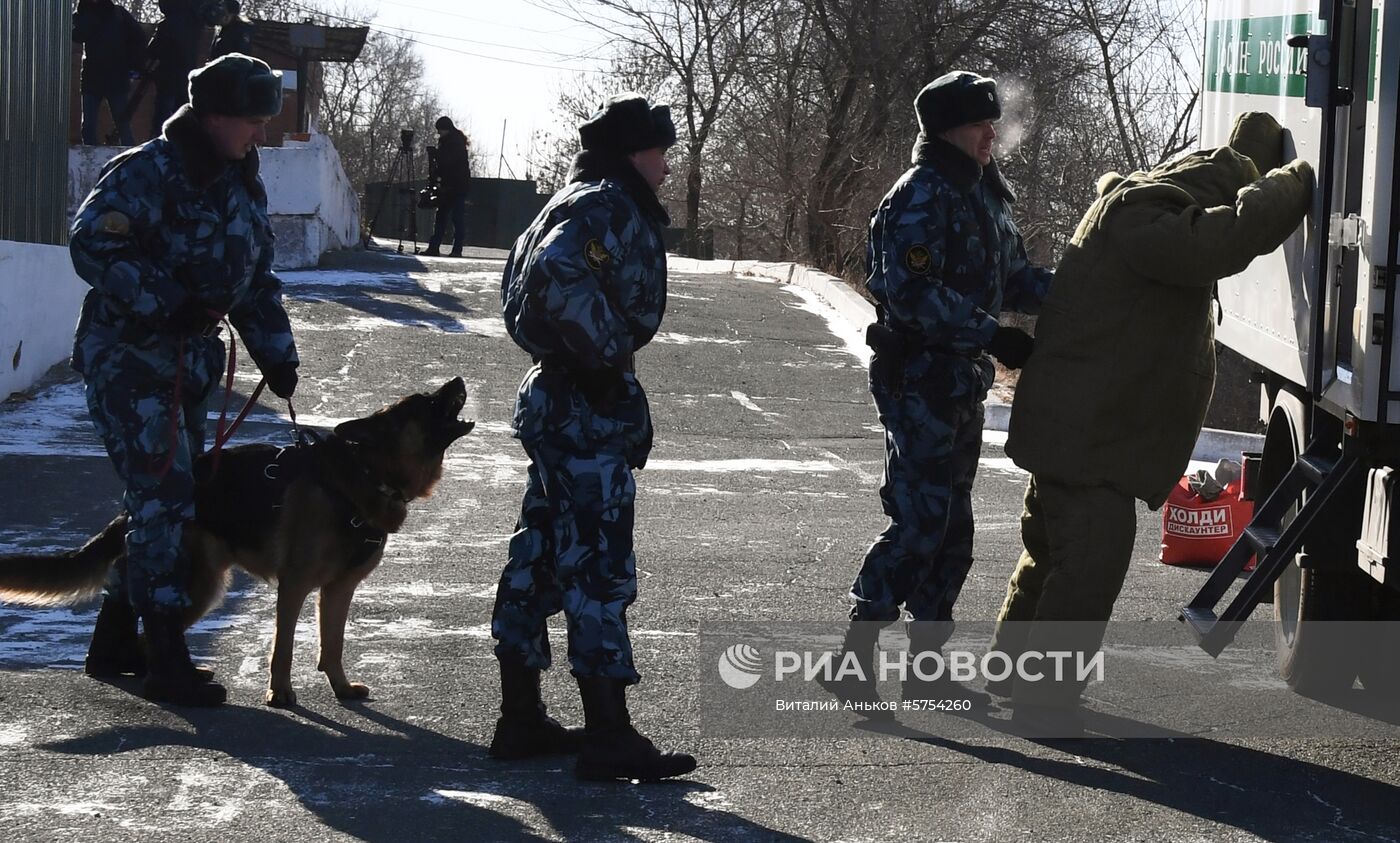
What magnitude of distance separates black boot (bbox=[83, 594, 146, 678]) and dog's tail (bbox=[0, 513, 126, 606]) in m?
0.09

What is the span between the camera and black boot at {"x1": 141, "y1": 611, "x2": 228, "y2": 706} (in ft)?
15.7

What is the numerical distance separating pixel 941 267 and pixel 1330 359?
118cm

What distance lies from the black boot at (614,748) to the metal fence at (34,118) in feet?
27.2

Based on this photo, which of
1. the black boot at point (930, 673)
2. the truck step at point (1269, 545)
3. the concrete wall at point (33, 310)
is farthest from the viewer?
the concrete wall at point (33, 310)

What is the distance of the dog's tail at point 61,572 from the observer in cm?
491

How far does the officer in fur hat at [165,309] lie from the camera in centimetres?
477

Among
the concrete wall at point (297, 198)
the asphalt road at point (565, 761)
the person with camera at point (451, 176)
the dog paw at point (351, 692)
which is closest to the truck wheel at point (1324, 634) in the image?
the asphalt road at point (565, 761)

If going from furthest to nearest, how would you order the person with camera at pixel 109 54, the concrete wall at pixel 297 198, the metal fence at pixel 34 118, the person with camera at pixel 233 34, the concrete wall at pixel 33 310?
1. the concrete wall at pixel 297 198
2. the person with camera at pixel 233 34
3. the person with camera at pixel 109 54
4. the metal fence at pixel 34 118
5. the concrete wall at pixel 33 310

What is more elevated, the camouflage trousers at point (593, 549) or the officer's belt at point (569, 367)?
the officer's belt at point (569, 367)

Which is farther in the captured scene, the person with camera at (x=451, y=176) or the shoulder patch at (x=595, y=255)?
the person with camera at (x=451, y=176)

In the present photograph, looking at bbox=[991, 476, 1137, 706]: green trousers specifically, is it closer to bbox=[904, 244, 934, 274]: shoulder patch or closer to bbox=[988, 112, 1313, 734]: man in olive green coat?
bbox=[988, 112, 1313, 734]: man in olive green coat

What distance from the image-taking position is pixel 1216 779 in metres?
4.32

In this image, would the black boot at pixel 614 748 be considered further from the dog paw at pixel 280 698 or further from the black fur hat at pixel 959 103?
the black fur hat at pixel 959 103

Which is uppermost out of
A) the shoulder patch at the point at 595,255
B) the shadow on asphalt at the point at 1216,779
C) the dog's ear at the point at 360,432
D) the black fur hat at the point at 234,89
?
the black fur hat at the point at 234,89
